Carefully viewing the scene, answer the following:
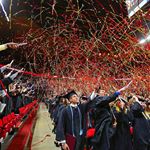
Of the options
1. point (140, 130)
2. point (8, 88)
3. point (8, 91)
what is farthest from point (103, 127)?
point (8, 88)

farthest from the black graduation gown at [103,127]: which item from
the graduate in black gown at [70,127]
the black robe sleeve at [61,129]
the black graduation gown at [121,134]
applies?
the black robe sleeve at [61,129]

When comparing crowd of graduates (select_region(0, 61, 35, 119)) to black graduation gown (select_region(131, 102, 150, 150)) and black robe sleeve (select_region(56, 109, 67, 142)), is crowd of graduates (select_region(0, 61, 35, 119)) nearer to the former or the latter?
black robe sleeve (select_region(56, 109, 67, 142))

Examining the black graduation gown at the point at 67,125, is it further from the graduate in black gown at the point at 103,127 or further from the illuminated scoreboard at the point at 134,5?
the illuminated scoreboard at the point at 134,5

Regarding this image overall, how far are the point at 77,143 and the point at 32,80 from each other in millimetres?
32174

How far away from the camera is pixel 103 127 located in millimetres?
5945

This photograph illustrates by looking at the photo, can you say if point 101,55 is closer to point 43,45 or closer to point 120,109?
point 43,45

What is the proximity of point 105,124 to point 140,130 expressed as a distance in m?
1.17

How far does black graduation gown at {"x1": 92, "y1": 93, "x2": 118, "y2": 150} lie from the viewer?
586 centimetres

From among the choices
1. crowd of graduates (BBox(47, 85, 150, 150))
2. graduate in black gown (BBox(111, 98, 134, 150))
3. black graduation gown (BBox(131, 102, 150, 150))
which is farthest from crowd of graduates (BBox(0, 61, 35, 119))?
black graduation gown (BBox(131, 102, 150, 150))

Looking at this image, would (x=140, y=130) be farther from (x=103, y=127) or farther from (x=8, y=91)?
(x=8, y=91)

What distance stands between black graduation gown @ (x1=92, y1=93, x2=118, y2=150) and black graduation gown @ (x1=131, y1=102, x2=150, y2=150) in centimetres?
91

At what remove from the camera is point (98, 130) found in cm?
599

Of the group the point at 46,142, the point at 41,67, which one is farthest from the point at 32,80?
the point at 46,142

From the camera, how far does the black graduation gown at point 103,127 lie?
5.86m
